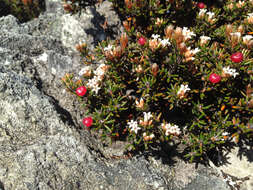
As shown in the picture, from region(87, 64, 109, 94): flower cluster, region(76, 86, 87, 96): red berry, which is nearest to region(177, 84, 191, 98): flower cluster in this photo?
region(87, 64, 109, 94): flower cluster

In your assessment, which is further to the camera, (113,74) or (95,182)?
(113,74)

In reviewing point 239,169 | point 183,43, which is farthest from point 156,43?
point 239,169

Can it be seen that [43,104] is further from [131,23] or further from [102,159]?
[131,23]

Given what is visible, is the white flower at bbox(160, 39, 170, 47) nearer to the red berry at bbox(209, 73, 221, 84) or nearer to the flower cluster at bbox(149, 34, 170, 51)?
the flower cluster at bbox(149, 34, 170, 51)

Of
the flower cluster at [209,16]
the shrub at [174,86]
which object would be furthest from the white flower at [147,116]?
the flower cluster at [209,16]

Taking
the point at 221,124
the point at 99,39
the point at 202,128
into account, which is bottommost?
the point at 202,128

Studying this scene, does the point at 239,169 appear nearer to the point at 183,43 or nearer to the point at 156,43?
the point at 183,43

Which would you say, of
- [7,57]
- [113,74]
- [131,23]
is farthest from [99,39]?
[7,57]
